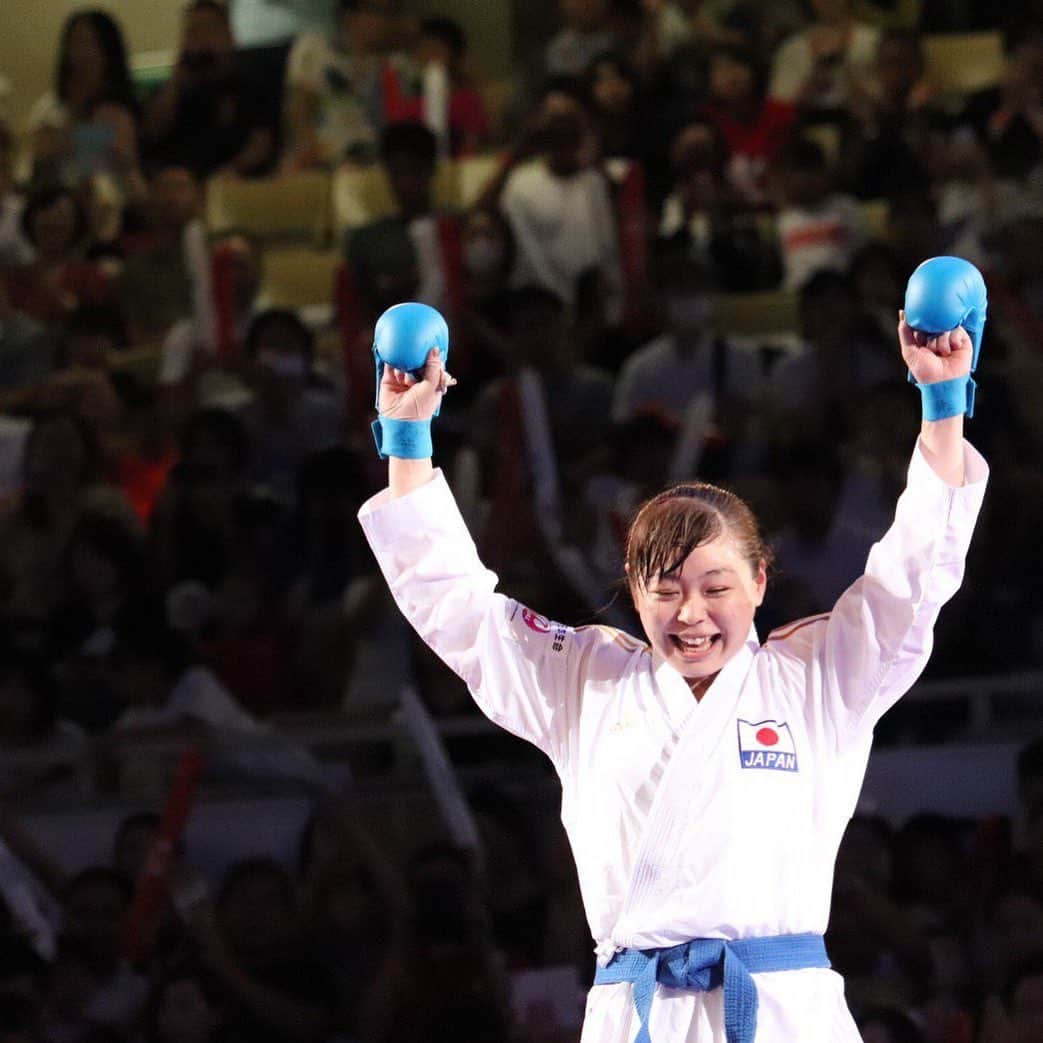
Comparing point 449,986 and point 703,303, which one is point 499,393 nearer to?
point 703,303

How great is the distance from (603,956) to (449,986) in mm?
2198

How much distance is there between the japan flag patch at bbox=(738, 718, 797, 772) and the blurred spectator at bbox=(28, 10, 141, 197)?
17.2 feet

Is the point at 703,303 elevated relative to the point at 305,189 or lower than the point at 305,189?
lower

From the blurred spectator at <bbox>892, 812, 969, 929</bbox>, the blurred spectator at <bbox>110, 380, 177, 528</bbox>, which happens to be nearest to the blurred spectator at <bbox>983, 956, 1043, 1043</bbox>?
the blurred spectator at <bbox>892, 812, 969, 929</bbox>

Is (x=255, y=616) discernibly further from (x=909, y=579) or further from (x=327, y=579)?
(x=909, y=579)

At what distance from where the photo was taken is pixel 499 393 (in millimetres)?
5801

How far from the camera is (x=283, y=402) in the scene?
6.22m

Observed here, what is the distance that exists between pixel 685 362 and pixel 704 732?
3.45m

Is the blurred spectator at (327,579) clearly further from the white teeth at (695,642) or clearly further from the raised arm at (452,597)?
the white teeth at (695,642)

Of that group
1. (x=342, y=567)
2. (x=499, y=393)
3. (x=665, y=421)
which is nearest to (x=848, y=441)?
(x=665, y=421)

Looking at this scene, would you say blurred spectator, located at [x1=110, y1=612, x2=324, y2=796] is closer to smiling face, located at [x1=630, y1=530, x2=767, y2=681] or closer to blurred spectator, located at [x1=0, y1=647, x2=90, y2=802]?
blurred spectator, located at [x1=0, y1=647, x2=90, y2=802]

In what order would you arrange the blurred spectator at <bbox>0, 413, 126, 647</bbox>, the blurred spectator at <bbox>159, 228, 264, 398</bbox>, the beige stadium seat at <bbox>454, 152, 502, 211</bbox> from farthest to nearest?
the beige stadium seat at <bbox>454, 152, 502, 211</bbox>
the blurred spectator at <bbox>159, 228, 264, 398</bbox>
the blurred spectator at <bbox>0, 413, 126, 647</bbox>

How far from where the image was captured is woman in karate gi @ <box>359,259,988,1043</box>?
2.58m

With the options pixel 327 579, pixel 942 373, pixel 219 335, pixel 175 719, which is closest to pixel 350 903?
pixel 175 719
